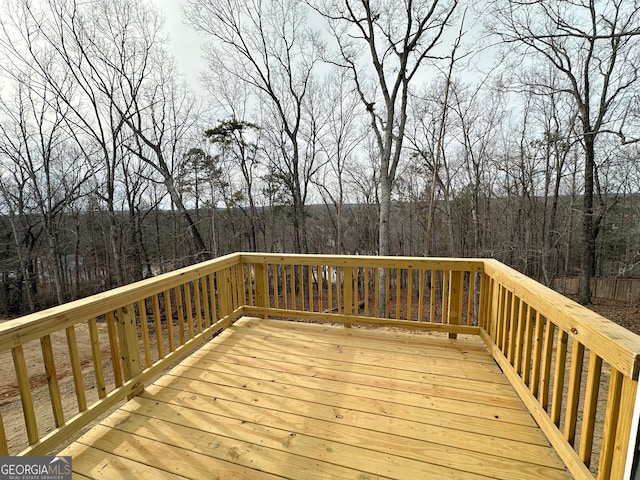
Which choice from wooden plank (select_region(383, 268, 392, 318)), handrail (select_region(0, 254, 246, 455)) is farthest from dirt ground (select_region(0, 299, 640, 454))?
wooden plank (select_region(383, 268, 392, 318))

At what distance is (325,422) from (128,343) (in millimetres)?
1443

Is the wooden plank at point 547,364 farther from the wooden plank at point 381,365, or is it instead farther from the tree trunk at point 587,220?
the tree trunk at point 587,220

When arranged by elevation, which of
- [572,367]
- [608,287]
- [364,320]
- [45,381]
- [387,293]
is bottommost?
[45,381]

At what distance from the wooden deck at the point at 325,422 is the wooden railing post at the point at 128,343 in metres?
0.20

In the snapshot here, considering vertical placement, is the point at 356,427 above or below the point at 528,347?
below

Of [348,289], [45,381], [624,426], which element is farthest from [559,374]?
[45,381]

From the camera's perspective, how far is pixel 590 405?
49.1 inches

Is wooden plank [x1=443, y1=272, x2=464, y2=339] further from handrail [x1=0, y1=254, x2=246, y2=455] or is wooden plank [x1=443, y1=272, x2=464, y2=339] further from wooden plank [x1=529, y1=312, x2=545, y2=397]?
handrail [x1=0, y1=254, x2=246, y2=455]

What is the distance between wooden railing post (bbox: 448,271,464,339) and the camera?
2.86 metres

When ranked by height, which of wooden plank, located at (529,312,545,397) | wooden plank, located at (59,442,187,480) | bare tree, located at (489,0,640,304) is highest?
bare tree, located at (489,0,640,304)

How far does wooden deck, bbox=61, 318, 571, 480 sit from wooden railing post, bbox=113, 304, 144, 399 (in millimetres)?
197

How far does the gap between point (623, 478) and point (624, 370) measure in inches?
14.0

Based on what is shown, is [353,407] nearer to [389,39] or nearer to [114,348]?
[114,348]

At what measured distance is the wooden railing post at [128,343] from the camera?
2023 millimetres
